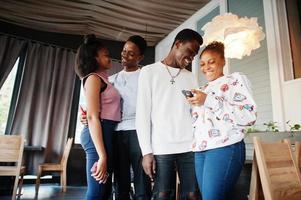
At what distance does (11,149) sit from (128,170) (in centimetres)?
230

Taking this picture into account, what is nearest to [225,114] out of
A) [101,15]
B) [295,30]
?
[295,30]

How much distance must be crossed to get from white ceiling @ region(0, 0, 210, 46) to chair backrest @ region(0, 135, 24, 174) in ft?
7.25

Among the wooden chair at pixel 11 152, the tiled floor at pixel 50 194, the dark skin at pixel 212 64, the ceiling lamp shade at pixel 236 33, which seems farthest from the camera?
the tiled floor at pixel 50 194

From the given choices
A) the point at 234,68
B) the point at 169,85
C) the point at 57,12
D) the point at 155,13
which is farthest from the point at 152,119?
the point at 57,12

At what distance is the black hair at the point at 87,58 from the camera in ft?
3.67

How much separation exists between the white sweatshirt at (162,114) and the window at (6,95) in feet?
13.2

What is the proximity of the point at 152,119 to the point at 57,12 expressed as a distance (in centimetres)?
376

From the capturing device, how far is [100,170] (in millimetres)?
937

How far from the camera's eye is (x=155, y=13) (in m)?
4.14

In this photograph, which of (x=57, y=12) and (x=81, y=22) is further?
(x=81, y=22)

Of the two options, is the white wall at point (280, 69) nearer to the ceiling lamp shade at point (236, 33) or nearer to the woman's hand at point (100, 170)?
the ceiling lamp shade at point (236, 33)

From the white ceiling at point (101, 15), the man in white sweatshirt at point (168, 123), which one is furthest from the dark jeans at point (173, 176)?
the white ceiling at point (101, 15)

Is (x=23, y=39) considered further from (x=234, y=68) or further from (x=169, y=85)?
(x=169, y=85)

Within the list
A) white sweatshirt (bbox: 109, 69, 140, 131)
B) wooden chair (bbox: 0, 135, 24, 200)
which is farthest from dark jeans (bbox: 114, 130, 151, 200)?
wooden chair (bbox: 0, 135, 24, 200)
